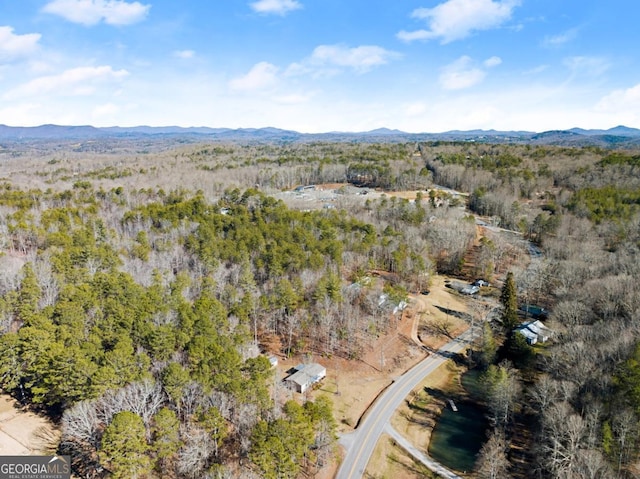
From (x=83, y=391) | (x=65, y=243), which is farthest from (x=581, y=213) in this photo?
(x=65, y=243)

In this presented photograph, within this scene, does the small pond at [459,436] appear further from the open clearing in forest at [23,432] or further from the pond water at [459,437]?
the open clearing in forest at [23,432]

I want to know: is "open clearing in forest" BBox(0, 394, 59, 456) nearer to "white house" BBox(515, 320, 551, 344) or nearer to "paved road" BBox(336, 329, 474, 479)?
"paved road" BBox(336, 329, 474, 479)

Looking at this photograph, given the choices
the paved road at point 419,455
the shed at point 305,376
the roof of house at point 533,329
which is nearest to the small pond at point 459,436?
the paved road at point 419,455

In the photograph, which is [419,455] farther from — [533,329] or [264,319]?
[533,329]

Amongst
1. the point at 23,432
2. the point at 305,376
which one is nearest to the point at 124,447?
the point at 23,432

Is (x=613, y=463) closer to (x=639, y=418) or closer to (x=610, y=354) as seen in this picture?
(x=639, y=418)

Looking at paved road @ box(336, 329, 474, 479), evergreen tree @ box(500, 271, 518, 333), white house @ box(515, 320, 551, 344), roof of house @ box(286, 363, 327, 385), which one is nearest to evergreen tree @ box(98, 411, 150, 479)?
paved road @ box(336, 329, 474, 479)
